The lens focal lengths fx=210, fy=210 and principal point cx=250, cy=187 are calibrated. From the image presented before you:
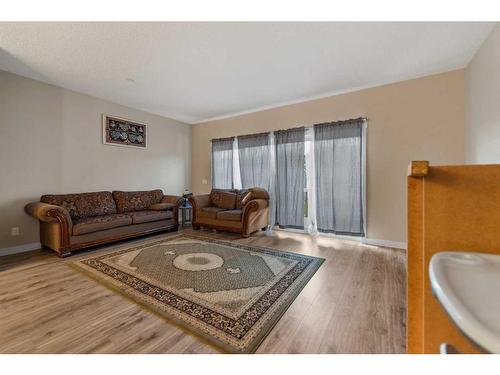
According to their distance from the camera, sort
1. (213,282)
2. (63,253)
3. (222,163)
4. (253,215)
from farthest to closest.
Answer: (222,163) → (253,215) → (63,253) → (213,282)

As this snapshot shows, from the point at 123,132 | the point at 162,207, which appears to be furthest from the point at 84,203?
the point at 123,132

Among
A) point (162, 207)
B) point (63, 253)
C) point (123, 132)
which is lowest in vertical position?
point (63, 253)

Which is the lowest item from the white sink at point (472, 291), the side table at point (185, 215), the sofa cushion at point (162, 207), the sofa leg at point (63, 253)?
the sofa leg at point (63, 253)

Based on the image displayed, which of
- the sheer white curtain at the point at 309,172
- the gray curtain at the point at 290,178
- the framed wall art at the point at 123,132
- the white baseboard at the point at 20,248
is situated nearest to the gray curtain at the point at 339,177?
the sheer white curtain at the point at 309,172

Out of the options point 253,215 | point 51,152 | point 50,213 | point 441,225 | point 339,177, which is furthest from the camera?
point 253,215

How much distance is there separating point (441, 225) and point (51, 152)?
465 centimetres

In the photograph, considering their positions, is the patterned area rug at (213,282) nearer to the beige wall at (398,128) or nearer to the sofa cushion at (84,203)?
the sofa cushion at (84,203)

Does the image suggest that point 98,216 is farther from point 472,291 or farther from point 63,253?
point 472,291

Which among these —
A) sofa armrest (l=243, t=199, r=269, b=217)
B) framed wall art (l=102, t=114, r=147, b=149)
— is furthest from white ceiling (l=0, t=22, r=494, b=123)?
sofa armrest (l=243, t=199, r=269, b=217)

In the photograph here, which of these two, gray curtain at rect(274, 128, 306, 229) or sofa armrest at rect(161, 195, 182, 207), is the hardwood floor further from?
sofa armrest at rect(161, 195, 182, 207)

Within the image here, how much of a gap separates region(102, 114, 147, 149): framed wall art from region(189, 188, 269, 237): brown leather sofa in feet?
5.43

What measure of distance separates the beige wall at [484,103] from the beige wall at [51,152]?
5.24 metres

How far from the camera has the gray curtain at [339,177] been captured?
3.44 meters

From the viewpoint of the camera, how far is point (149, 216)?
12.1ft
